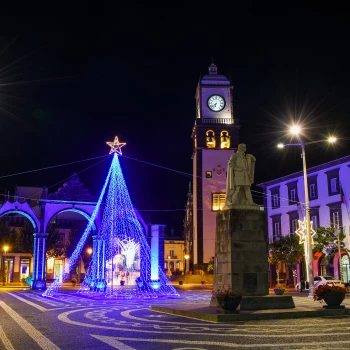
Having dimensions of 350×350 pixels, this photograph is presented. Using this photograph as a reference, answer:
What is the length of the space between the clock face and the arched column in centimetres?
3038

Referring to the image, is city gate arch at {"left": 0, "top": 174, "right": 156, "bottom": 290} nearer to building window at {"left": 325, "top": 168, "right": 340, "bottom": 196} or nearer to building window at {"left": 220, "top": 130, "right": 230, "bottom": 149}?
building window at {"left": 325, "top": 168, "right": 340, "bottom": 196}

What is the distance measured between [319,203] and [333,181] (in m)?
2.86

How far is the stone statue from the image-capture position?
19.0 meters

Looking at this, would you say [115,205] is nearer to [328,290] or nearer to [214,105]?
[328,290]

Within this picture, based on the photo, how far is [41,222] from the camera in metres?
45.2

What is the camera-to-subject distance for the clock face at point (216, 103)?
64375 millimetres

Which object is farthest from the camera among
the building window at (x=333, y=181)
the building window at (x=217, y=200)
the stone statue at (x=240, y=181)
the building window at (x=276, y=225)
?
the building window at (x=217, y=200)

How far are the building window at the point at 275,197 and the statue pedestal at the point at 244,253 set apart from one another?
34875 mm

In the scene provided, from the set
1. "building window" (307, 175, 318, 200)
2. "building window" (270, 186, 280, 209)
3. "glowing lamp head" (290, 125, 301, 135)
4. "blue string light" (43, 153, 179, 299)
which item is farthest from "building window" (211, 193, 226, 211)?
"glowing lamp head" (290, 125, 301, 135)

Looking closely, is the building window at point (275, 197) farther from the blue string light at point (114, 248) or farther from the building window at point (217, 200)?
the blue string light at point (114, 248)

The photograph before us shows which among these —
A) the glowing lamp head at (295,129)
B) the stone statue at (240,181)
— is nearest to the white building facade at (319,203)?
the glowing lamp head at (295,129)

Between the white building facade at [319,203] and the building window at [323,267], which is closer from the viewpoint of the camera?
the white building facade at [319,203]

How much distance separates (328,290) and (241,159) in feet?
20.2

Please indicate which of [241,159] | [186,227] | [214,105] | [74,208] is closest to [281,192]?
[214,105]
